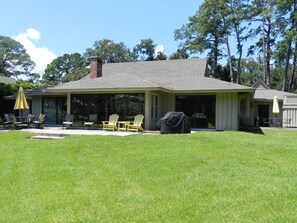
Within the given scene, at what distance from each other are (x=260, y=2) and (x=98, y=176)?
40174mm

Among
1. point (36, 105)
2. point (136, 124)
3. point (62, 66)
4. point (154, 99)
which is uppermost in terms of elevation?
point (62, 66)

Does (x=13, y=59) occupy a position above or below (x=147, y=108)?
above

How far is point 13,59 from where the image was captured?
235 feet

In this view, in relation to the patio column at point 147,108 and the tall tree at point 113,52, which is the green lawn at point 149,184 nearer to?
the patio column at point 147,108

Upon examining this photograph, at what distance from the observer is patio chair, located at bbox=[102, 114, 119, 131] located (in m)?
16.8

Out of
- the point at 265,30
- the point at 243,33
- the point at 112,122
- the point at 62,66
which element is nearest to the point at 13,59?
the point at 62,66

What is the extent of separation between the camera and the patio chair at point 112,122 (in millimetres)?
16828

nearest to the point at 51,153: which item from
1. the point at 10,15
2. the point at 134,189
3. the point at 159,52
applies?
the point at 134,189

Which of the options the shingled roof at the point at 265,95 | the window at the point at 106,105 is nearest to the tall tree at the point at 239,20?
the shingled roof at the point at 265,95

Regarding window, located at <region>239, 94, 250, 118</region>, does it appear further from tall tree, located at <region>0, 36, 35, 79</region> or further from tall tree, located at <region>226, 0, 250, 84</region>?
tall tree, located at <region>0, 36, 35, 79</region>

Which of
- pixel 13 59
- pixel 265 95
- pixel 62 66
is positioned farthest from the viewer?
pixel 62 66

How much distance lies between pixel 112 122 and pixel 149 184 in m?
11.2

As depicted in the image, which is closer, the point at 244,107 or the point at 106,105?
the point at 106,105

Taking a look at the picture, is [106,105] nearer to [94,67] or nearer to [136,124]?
[136,124]
